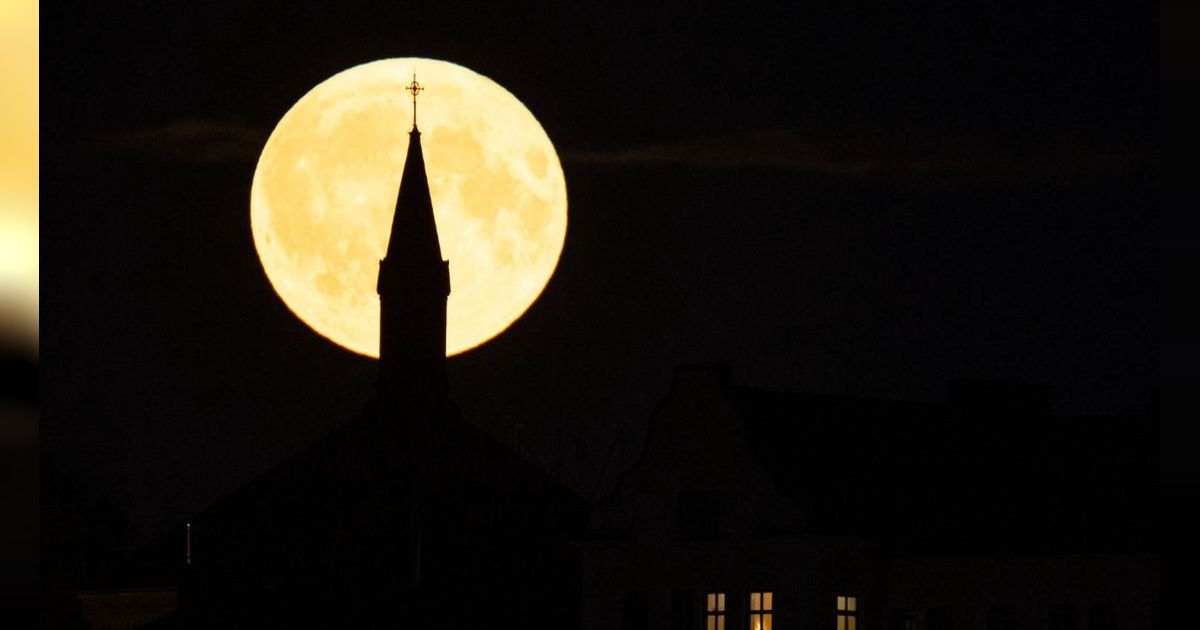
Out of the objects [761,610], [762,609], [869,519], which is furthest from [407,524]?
[761,610]

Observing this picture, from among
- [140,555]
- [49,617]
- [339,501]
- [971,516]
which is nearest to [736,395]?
[971,516]

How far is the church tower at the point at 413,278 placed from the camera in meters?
104

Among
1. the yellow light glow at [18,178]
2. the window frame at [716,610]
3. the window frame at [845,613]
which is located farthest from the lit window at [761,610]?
the yellow light glow at [18,178]

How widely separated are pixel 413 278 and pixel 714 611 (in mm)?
46085

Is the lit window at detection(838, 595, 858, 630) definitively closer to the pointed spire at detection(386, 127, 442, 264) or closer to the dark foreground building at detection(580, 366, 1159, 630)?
the dark foreground building at detection(580, 366, 1159, 630)

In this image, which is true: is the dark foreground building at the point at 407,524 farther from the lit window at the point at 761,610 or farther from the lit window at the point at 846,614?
the lit window at the point at 846,614

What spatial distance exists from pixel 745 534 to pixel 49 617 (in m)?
17.5

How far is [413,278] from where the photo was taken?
104m

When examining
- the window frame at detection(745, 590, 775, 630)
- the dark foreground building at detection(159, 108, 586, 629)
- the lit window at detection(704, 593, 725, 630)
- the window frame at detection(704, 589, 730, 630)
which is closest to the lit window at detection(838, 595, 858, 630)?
the window frame at detection(745, 590, 775, 630)

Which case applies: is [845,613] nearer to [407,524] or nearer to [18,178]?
[407,524]

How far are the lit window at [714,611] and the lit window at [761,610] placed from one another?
0.74 metres

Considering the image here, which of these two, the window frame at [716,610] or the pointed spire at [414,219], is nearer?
the window frame at [716,610]

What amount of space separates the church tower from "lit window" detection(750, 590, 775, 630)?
151 feet

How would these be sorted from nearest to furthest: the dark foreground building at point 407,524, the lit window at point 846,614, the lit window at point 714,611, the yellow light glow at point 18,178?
the yellow light glow at point 18,178
the lit window at point 714,611
the lit window at point 846,614
the dark foreground building at point 407,524
